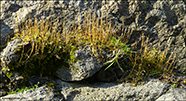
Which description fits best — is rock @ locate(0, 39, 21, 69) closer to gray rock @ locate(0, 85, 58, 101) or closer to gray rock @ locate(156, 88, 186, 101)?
gray rock @ locate(0, 85, 58, 101)

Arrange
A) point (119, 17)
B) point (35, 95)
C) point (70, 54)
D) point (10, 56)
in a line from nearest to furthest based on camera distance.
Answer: point (35, 95), point (10, 56), point (70, 54), point (119, 17)

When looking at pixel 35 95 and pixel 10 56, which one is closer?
pixel 35 95

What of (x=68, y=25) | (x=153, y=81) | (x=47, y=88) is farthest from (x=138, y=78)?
(x=68, y=25)

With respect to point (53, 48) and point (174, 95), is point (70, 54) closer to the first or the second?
point (53, 48)

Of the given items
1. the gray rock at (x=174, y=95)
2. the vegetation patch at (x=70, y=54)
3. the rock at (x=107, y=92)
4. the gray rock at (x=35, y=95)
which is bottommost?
the gray rock at (x=174, y=95)

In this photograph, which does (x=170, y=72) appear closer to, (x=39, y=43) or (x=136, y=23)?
(x=136, y=23)

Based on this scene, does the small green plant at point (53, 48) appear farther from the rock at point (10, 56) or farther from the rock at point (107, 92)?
the rock at point (107, 92)

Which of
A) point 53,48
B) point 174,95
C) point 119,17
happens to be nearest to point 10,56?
point 53,48

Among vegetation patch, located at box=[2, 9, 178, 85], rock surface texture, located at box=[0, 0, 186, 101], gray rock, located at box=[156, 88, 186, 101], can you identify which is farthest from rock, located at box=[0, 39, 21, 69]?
gray rock, located at box=[156, 88, 186, 101]

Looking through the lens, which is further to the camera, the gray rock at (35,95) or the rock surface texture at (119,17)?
the rock surface texture at (119,17)

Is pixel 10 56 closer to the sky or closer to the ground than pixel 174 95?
closer to the sky

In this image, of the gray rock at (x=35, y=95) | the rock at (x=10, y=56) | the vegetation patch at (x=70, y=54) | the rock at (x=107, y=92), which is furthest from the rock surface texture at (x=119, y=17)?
the rock at (x=10, y=56)

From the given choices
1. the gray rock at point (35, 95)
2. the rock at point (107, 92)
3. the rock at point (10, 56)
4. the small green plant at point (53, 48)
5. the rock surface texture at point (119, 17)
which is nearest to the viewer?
the gray rock at point (35, 95)
